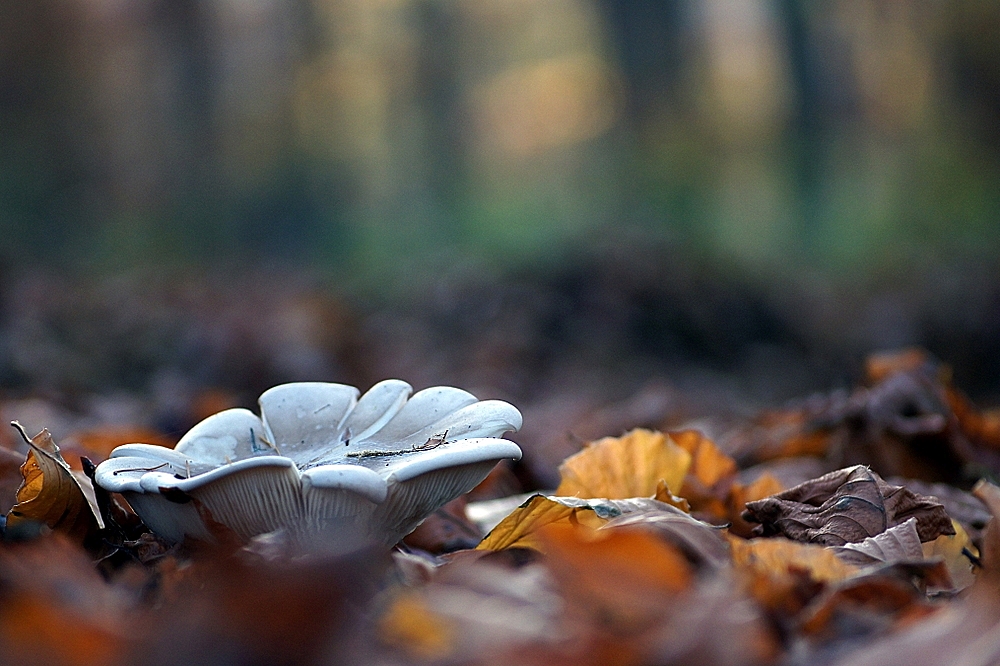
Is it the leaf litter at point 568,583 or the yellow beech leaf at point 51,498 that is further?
the yellow beech leaf at point 51,498

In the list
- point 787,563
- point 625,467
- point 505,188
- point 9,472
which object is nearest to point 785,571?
point 787,563

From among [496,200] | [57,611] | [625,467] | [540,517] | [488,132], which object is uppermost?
[57,611]

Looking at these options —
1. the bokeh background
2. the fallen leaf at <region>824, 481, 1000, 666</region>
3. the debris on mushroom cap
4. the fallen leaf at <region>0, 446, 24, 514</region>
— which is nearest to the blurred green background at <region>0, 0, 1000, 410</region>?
the bokeh background

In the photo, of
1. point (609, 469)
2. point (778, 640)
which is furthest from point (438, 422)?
point (778, 640)

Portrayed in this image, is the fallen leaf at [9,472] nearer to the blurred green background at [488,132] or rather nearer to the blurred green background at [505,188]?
the blurred green background at [505,188]

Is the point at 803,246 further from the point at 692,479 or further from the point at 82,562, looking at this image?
the point at 82,562

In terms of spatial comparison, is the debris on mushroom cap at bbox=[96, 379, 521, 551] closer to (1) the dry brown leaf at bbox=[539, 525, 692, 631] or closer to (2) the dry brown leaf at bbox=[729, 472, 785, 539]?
(1) the dry brown leaf at bbox=[539, 525, 692, 631]

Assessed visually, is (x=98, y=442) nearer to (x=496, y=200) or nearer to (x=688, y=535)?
(x=688, y=535)

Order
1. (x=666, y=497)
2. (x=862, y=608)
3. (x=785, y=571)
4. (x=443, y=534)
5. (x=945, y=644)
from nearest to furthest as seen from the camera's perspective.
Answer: (x=945, y=644)
(x=862, y=608)
(x=785, y=571)
(x=666, y=497)
(x=443, y=534)

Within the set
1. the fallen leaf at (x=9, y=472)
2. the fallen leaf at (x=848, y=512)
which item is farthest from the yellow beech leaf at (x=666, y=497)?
the fallen leaf at (x=9, y=472)
